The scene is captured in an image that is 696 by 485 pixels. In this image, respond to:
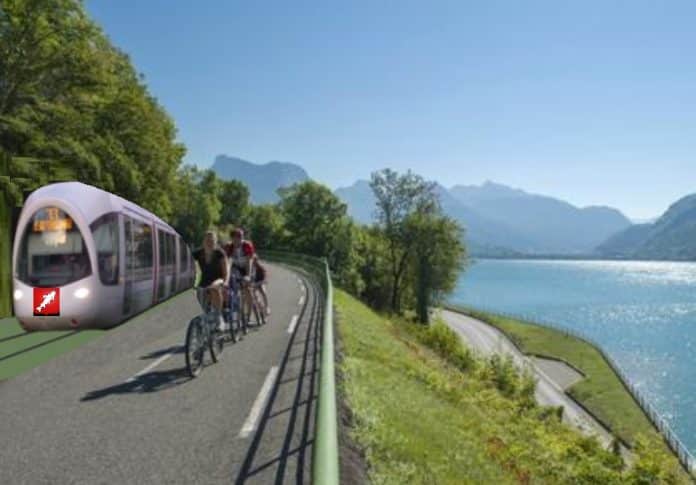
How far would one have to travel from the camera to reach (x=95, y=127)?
2719cm

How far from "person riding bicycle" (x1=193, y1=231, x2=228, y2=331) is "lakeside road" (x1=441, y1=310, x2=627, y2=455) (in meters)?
16.0

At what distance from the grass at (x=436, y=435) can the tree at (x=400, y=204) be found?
46.9 m

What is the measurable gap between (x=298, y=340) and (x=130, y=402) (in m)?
5.37

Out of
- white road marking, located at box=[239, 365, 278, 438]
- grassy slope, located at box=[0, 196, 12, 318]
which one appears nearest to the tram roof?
grassy slope, located at box=[0, 196, 12, 318]

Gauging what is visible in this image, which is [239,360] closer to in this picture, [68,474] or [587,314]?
[68,474]

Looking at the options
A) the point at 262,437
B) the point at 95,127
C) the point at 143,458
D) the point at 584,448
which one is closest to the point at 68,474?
the point at 143,458

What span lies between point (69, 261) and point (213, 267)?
3.32m

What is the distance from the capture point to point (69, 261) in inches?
456

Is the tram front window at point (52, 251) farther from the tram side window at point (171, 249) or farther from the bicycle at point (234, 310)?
the tram side window at point (171, 249)

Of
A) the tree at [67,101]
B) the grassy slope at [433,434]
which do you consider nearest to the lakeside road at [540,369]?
the grassy slope at [433,434]

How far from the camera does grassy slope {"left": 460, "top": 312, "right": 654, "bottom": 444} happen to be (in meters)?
40.9

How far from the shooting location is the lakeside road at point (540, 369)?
3818 centimetres

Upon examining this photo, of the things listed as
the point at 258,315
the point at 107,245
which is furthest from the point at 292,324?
the point at 107,245

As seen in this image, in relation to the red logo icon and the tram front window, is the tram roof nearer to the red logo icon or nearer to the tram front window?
the tram front window
